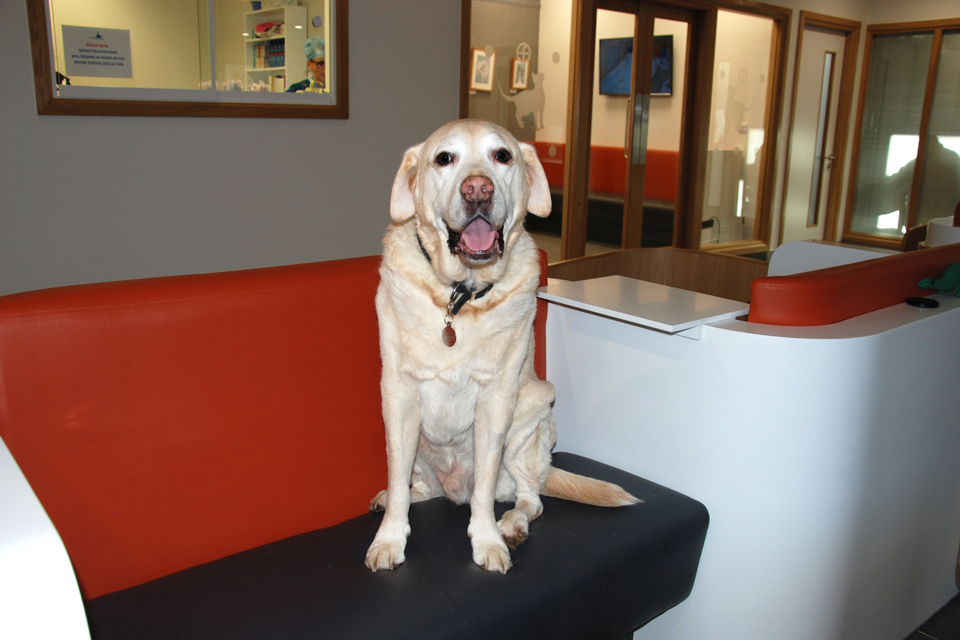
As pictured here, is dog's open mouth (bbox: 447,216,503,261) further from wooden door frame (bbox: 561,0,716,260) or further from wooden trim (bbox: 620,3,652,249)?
wooden trim (bbox: 620,3,652,249)

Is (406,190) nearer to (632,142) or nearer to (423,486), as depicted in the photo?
(423,486)

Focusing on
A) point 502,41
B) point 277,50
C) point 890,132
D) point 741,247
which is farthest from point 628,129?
point 890,132

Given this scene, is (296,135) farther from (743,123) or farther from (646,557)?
(743,123)

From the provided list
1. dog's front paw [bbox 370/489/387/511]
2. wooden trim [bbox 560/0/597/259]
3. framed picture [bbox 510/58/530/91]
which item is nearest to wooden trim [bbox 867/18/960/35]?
wooden trim [bbox 560/0/597/259]

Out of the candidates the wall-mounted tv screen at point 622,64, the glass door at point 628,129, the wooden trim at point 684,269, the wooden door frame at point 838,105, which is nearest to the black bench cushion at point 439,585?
the wooden trim at point 684,269

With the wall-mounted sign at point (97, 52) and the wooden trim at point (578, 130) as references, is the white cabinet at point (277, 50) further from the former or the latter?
the wooden trim at point (578, 130)

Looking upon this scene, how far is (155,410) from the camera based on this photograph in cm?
138

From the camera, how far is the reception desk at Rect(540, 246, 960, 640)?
159 centimetres

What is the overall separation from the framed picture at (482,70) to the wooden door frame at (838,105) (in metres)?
3.96

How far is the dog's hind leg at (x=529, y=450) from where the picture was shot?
166cm

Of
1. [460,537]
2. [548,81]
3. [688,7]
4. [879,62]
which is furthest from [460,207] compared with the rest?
[879,62]

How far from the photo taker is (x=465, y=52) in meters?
4.59

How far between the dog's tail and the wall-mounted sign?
293 centimetres

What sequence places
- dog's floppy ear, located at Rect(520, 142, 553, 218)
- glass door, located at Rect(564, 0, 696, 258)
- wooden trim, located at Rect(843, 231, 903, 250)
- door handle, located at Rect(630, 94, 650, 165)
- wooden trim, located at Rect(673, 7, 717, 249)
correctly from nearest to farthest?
dog's floppy ear, located at Rect(520, 142, 553, 218) < glass door, located at Rect(564, 0, 696, 258) < door handle, located at Rect(630, 94, 650, 165) < wooden trim, located at Rect(673, 7, 717, 249) < wooden trim, located at Rect(843, 231, 903, 250)
